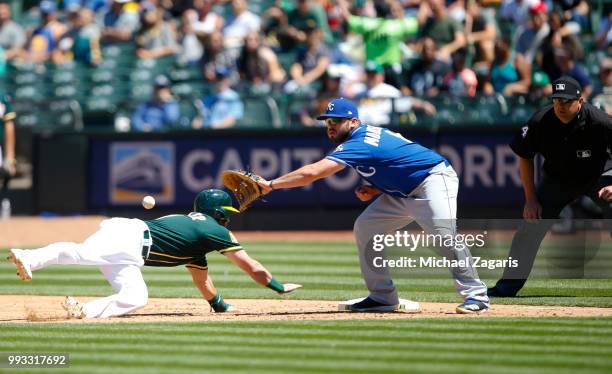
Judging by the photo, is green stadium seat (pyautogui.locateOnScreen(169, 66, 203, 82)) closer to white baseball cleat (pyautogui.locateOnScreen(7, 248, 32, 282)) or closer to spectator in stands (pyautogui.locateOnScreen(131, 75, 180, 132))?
spectator in stands (pyautogui.locateOnScreen(131, 75, 180, 132))

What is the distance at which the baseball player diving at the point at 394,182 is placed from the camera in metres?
9.12

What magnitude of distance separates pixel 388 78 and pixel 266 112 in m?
2.09

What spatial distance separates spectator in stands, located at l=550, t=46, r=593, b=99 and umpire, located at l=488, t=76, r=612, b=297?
6112 mm

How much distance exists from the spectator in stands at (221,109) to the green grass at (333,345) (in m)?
10.9

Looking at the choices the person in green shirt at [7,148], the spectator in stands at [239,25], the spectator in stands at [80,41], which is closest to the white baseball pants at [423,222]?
the person in green shirt at [7,148]

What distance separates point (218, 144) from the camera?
1966cm

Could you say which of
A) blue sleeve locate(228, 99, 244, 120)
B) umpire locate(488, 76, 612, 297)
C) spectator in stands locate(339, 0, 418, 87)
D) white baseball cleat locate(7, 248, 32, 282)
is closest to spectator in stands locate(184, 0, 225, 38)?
blue sleeve locate(228, 99, 244, 120)

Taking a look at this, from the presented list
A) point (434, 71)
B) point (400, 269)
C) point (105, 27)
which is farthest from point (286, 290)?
point (105, 27)

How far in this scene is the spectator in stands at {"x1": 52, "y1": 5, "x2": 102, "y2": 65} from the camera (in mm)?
23141

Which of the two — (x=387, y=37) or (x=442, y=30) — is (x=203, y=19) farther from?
(x=442, y=30)

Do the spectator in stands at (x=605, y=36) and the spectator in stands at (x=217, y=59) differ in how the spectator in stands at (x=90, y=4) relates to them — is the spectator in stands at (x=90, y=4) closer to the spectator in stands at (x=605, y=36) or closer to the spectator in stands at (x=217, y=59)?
the spectator in stands at (x=217, y=59)

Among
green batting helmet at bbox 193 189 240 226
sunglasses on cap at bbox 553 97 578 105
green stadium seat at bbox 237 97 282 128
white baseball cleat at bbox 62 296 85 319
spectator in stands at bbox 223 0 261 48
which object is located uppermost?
spectator in stands at bbox 223 0 261 48

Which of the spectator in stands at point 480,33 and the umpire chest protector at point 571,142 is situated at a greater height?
the spectator in stands at point 480,33

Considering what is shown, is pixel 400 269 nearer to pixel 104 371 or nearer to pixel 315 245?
pixel 104 371
